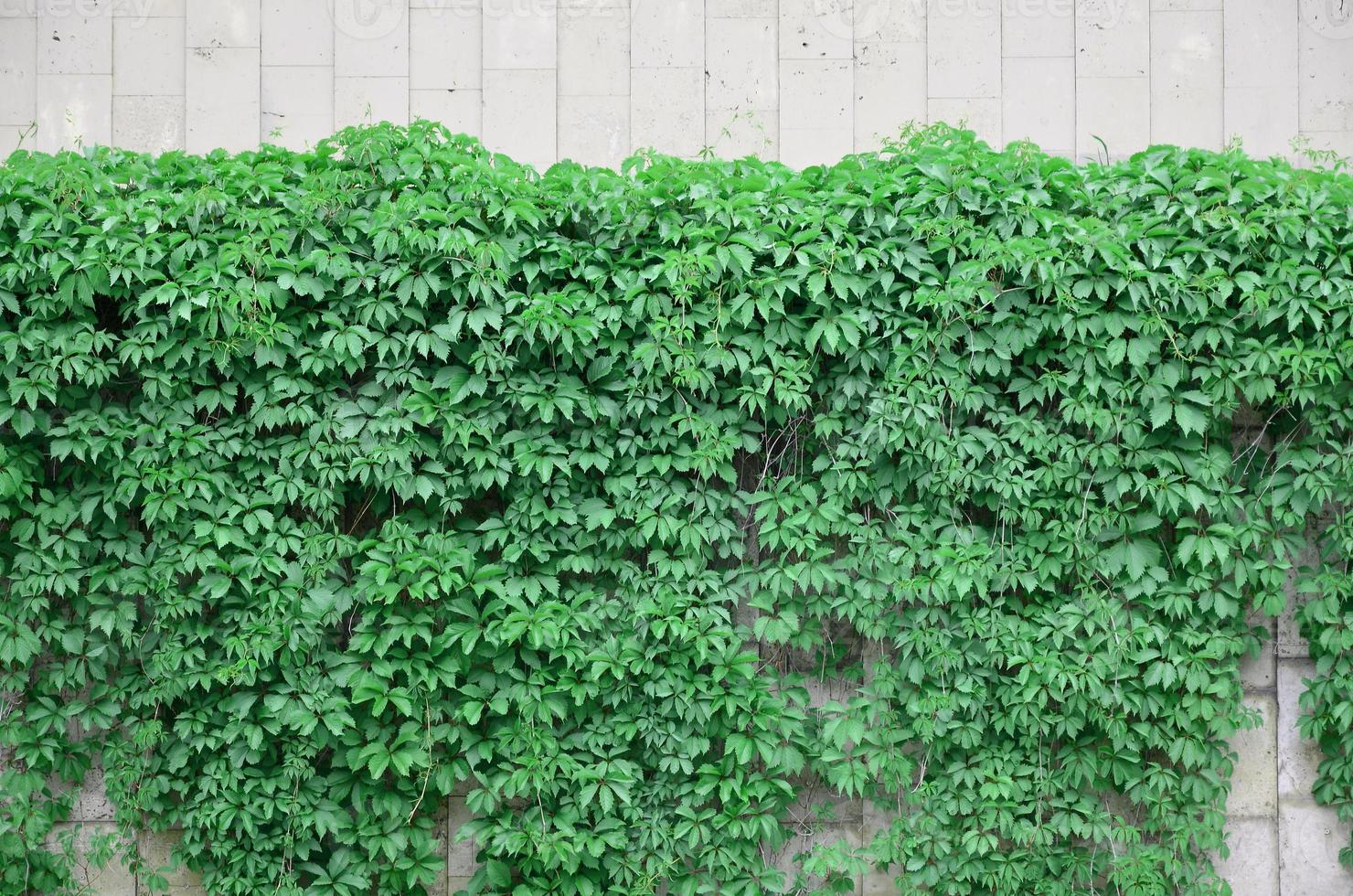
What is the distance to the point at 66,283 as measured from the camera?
3.26 metres

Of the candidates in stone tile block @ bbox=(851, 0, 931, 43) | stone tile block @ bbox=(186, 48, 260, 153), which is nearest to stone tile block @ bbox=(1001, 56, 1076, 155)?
stone tile block @ bbox=(851, 0, 931, 43)

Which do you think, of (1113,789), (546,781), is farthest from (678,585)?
(1113,789)

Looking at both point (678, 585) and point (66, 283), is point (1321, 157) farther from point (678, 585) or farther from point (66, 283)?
point (66, 283)

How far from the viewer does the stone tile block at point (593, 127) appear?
387cm

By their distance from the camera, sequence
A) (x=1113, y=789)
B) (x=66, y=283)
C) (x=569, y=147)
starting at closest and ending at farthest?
(x=66, y=283) < (x=1113, y=789) < (x=569, y=147)

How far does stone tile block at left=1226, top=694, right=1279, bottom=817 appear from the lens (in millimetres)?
3646

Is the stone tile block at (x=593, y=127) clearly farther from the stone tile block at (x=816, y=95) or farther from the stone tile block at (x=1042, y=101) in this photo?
the stone tile block at (x=1042, y=101)

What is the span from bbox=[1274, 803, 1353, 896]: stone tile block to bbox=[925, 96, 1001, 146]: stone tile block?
293 cm

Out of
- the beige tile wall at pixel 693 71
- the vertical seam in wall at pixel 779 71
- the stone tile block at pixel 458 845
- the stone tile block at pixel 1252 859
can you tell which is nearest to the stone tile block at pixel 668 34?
the beige tile wall at pixel 693 71

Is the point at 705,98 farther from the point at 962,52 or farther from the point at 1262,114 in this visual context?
the point at 1262,114

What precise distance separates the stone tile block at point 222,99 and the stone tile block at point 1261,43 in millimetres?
4041

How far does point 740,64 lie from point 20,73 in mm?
2967

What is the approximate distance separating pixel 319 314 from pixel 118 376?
81cm

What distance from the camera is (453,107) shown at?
388cm
